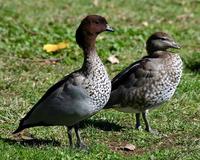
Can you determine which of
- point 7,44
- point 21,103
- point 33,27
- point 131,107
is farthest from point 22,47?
point 131,107

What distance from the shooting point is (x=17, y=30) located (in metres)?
12.1

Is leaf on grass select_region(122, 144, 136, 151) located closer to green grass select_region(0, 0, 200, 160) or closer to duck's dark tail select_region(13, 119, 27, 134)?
green grass select_region(0, 0, 200, 160)

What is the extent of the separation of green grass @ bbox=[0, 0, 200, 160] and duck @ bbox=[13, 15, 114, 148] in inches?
10.6

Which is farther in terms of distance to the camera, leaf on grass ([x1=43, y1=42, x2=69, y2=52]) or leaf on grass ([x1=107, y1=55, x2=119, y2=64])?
leaf on grass ([x1=43, y1=42, x2=69, y2=52])

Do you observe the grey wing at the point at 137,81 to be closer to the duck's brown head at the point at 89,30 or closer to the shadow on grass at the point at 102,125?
the shadow on grass at the point at 102,125

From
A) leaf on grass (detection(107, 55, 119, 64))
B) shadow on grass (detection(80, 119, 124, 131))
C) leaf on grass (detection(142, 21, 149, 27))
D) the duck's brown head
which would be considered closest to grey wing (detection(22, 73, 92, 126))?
the duck's brown head

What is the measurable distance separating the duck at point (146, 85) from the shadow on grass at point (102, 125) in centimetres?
21

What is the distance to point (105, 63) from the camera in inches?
424

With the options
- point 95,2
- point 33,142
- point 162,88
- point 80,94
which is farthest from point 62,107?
point 95,2

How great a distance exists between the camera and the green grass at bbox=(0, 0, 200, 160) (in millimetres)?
6941

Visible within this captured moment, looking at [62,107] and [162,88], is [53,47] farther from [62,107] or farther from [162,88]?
[62,107]

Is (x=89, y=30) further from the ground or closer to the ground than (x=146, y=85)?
further from the ground

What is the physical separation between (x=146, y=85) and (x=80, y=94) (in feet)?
4.06

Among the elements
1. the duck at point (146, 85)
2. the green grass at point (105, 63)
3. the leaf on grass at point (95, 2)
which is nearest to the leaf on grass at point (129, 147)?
the green grass at point (105, 63)
